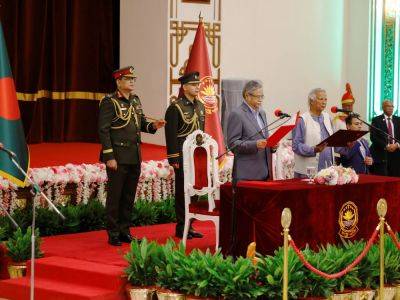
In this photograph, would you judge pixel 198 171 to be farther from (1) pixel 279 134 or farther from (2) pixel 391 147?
(2) pixel 391 147

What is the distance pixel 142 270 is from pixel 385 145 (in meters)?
6.19

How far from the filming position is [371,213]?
802 centimetres

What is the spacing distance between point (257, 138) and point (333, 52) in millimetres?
6837

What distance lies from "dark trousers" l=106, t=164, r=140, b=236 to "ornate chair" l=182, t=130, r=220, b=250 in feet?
2.06

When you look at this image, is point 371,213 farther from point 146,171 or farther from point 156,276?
point 146,171

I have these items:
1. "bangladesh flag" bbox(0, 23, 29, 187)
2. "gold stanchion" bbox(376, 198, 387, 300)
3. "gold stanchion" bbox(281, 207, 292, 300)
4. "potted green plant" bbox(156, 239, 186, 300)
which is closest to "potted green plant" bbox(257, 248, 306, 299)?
"gold stanchion" bbox(281, 207, 292, 300)

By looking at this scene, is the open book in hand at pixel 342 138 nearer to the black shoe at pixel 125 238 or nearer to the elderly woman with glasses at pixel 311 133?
the elderly woman with glasses at pixel 311 133

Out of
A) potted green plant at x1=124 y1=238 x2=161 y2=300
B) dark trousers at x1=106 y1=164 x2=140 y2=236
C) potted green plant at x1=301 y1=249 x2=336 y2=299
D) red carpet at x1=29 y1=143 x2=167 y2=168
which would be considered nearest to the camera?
potted green plant at x1=301 y1=249 x2=336 y2=299

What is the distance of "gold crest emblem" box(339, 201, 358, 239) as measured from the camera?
7.70 m

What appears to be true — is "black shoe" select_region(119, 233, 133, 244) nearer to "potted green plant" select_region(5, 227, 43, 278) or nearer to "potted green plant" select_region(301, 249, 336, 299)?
"potted green plant" select_region(5, 227, 43, 278)

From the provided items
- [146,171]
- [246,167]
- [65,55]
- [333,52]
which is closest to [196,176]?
[246,167]

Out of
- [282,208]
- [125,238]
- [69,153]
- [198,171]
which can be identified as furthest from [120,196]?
[69,153]

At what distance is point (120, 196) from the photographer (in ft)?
28.0

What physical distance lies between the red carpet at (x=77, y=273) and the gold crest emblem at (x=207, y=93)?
3.19 meters
